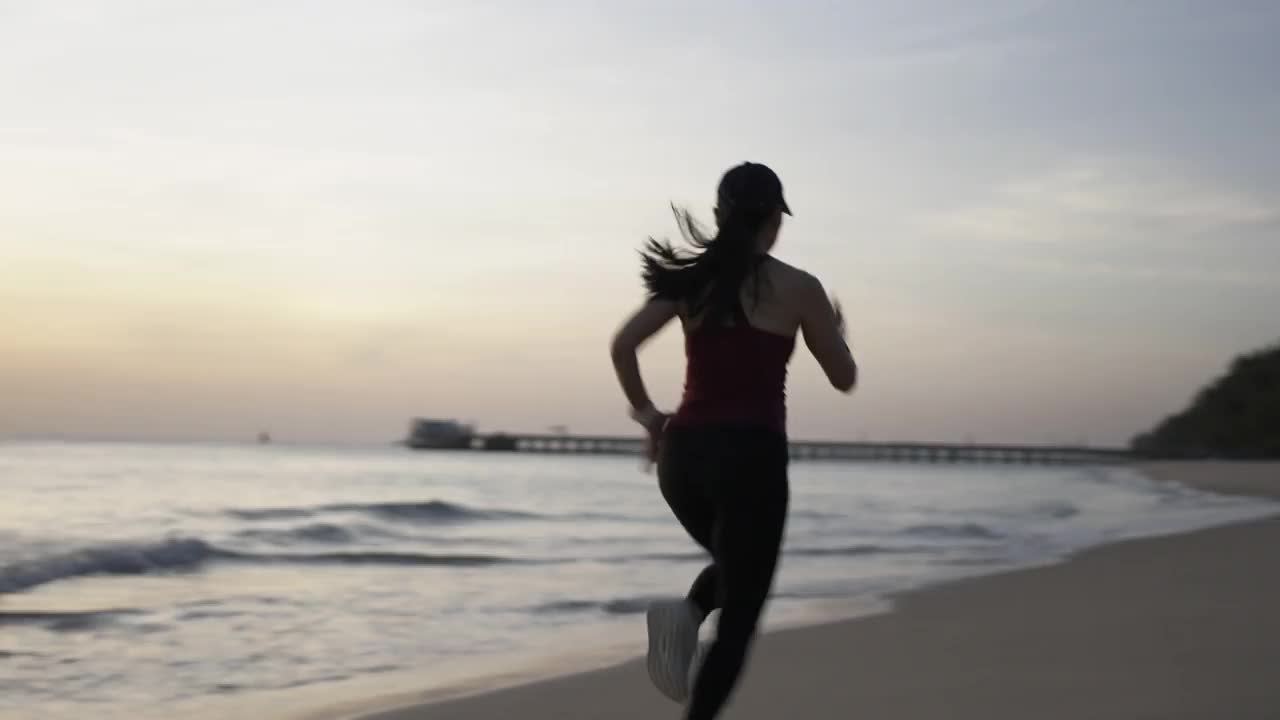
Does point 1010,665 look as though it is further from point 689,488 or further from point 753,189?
point 753,189

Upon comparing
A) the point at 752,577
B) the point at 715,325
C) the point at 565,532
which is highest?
the point at 715,325

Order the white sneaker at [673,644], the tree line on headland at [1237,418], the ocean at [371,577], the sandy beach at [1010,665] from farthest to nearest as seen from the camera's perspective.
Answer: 1. the tree line on headland at [1237,418]
2. the ocean at [371,577]
3. the sandy beach at [1010,665]
4. the white sneaker at [673,644]

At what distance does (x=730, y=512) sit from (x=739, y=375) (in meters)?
0.29

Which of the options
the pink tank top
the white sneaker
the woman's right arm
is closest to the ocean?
the white sneaker

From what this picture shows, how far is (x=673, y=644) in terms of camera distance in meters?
2.94

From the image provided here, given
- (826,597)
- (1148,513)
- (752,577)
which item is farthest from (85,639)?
(1148,513)

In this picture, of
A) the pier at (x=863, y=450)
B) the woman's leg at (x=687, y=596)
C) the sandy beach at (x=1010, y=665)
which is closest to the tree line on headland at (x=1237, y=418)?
the pier at (x=863, y=450)

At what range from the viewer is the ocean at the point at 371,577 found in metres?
5.80

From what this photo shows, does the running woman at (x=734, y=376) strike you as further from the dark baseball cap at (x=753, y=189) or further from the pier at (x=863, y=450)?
the pier at (x=863, y=450)

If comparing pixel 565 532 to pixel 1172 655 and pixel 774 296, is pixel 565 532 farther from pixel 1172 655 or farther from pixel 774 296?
pixel 774 296

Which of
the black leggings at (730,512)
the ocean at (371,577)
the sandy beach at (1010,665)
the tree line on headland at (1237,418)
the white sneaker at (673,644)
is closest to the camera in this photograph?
the black leggings at (730,512)

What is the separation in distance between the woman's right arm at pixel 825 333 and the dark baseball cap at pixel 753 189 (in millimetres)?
183

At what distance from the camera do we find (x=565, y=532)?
17.6 meters

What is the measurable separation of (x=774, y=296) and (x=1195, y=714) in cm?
219
